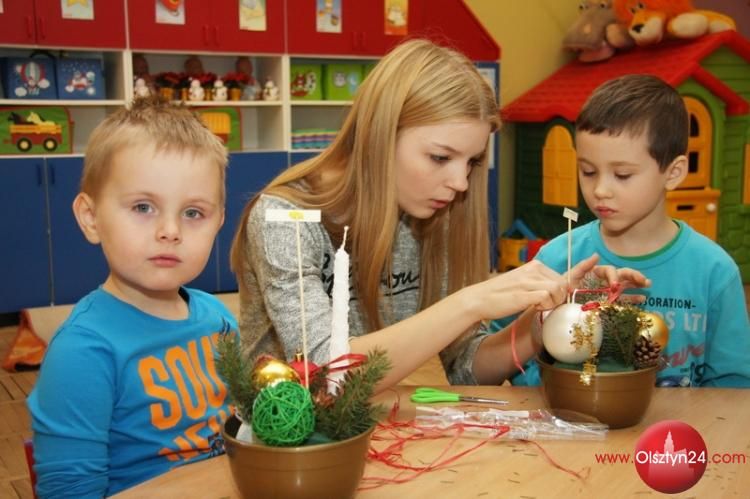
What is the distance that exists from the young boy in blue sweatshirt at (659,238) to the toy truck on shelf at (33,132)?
3377 mm

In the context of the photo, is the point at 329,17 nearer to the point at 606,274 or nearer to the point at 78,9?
the point at 78,9

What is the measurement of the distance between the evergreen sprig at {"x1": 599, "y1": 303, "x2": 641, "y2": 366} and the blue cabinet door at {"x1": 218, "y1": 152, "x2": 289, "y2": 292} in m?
3.83

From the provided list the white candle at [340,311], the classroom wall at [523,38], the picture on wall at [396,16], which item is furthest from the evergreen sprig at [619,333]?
the classroom wall at [523,38]

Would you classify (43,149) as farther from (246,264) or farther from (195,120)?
(195,120)

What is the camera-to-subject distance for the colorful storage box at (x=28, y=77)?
4324mm

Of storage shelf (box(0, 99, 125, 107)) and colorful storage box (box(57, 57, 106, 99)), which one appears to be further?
colorful storage box (box(57, 57, 106, 99))

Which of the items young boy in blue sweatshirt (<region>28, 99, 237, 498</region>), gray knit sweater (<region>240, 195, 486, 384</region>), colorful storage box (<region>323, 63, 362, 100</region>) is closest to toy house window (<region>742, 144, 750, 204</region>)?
colorful storage box (<region>323, 63, 362, 100</region>)

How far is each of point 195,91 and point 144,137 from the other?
372 cm

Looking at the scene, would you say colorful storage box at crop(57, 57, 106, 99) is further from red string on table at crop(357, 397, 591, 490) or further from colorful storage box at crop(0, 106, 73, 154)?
red string on table at crop(357, 397, 591, 490)

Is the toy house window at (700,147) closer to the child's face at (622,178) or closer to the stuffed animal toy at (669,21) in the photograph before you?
the stuffed animal toy at (669,21)

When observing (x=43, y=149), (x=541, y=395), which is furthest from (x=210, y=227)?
(x=43, y=149)

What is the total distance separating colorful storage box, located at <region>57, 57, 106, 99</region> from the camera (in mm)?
4434

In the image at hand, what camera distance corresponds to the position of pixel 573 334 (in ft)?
3.79

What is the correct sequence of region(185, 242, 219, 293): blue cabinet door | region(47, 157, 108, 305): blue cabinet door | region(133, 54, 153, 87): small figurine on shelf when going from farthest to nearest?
region(185, 242, 219, 293): blue cabinet door, region(133, 54, 153, 87): small figurine on shelf, region(47, 157, 108, 305): blue cabinet door
